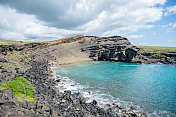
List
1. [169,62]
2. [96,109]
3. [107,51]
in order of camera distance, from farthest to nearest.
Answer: [107,51] → [169,62] → [96,109]

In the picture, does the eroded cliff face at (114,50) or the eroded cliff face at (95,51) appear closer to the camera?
the eroded cliff face at (95,51)

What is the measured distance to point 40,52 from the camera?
79.8 metres

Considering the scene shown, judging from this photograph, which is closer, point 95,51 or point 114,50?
point 114,50

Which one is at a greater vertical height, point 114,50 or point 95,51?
point 114,50

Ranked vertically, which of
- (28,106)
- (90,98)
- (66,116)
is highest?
(28,106)

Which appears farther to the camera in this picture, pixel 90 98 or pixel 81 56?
pixel 81 56

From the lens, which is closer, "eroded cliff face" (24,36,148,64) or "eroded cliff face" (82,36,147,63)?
"eroded cliff face" (24,36,148,64)

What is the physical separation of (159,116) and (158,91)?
12.0 m

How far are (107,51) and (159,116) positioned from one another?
224 ft

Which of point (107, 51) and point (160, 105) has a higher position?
point (107, 51)

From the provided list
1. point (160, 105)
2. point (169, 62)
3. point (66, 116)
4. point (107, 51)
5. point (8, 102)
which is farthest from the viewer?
point (107, 51)

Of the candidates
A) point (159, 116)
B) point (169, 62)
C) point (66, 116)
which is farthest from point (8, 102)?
point (169, 62)

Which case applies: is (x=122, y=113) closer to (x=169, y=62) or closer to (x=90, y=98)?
(x=90, y=98)

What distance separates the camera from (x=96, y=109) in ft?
54.6
